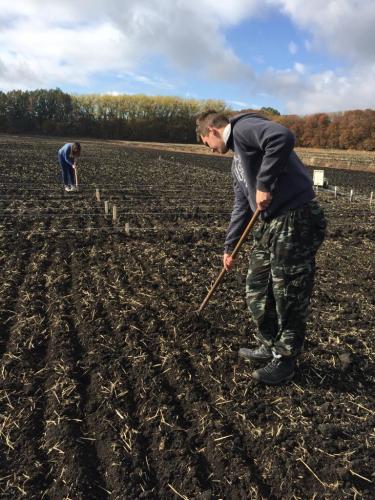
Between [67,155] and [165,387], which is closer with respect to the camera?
[165,387]

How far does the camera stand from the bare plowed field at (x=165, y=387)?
8.61 feet

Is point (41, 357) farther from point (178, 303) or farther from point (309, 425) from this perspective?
point (309, 425)

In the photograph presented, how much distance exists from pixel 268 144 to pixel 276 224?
0.65 metres

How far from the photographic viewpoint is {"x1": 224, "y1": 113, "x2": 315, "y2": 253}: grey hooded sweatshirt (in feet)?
9.23

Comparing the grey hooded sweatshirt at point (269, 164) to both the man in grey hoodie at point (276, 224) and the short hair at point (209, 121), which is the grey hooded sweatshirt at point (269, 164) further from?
the short hair at point (209, 121)

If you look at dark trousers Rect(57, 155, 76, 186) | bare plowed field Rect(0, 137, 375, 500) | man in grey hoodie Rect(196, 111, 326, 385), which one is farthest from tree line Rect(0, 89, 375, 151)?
man in grey hoodie Rect(196, 111, 326, 385)

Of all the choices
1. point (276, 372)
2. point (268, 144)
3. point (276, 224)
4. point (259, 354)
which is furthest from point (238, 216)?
point (276, 372)

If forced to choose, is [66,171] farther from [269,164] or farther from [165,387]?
[269,164]

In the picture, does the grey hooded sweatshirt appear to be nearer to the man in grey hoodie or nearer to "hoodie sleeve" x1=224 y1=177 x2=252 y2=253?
the man in grey hoodie

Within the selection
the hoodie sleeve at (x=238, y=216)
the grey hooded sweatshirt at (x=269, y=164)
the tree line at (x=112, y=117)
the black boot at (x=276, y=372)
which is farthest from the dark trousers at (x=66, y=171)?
the tree line at (x=112, y=117)

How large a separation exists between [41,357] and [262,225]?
240 centimetres

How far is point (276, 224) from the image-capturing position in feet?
10.4

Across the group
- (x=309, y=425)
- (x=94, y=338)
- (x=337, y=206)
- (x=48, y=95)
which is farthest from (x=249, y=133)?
(x=48, y=95)

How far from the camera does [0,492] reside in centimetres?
248
